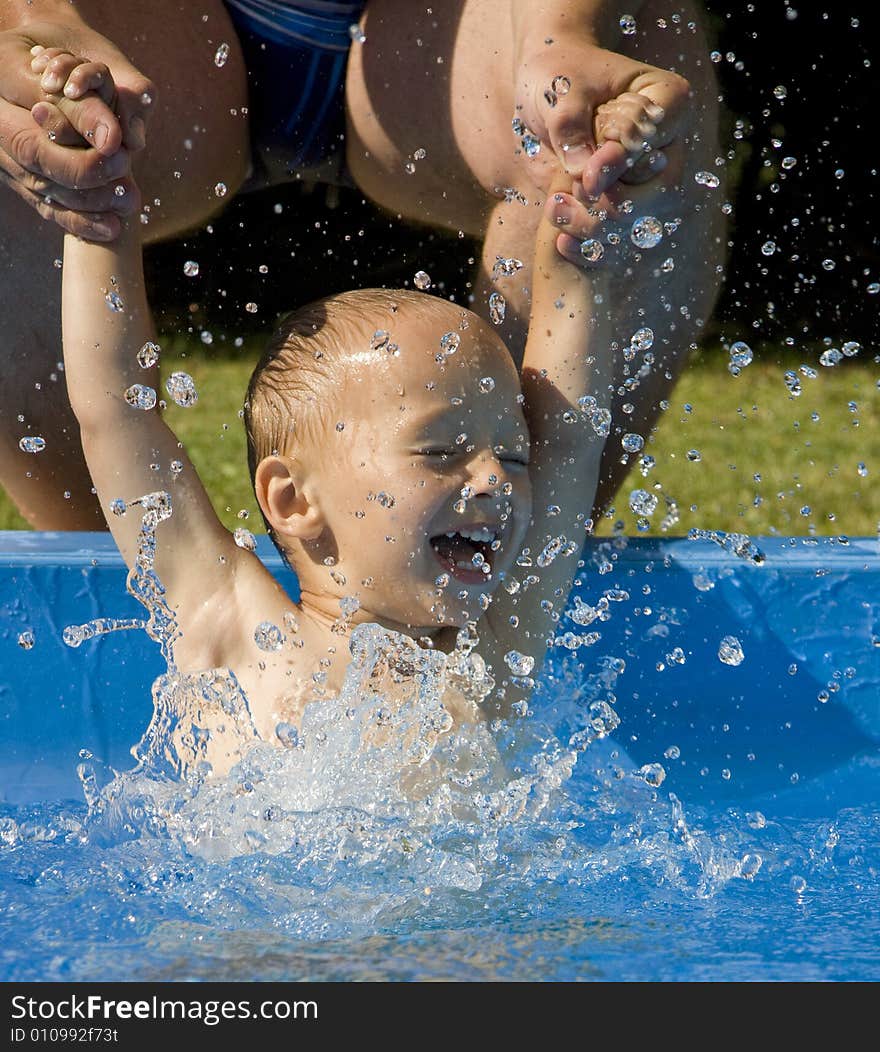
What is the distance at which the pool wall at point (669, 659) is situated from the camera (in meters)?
2.28

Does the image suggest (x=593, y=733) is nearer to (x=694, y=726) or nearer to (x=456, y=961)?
(x=694, y=726)

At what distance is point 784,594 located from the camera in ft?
7.64

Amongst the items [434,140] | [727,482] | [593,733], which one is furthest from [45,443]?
[727,482]

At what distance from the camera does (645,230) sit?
6.50ft

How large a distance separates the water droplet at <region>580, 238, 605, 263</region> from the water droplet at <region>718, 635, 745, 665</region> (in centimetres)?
68

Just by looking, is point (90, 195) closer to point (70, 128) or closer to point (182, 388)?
point (70, 128)

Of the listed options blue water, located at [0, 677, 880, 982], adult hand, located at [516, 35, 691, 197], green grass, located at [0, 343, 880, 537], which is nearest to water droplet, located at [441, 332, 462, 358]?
adult hand, located at [516, 35, 691, 197]

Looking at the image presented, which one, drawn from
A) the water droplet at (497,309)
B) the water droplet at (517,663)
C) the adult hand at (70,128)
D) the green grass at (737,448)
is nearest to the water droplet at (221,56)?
the adult hand at (70,128)

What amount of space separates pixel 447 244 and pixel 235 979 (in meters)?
5.03

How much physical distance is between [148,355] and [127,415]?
3.3 inches

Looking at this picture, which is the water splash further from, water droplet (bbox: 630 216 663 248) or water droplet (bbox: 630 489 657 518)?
water droplet (bbox: 630 216 663 248)

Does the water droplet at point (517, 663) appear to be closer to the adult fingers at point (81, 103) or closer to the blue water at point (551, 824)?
the blue water at point (551, 824)

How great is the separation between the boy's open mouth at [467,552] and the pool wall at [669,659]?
15.2 inches

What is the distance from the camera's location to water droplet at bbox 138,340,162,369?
187 cm
